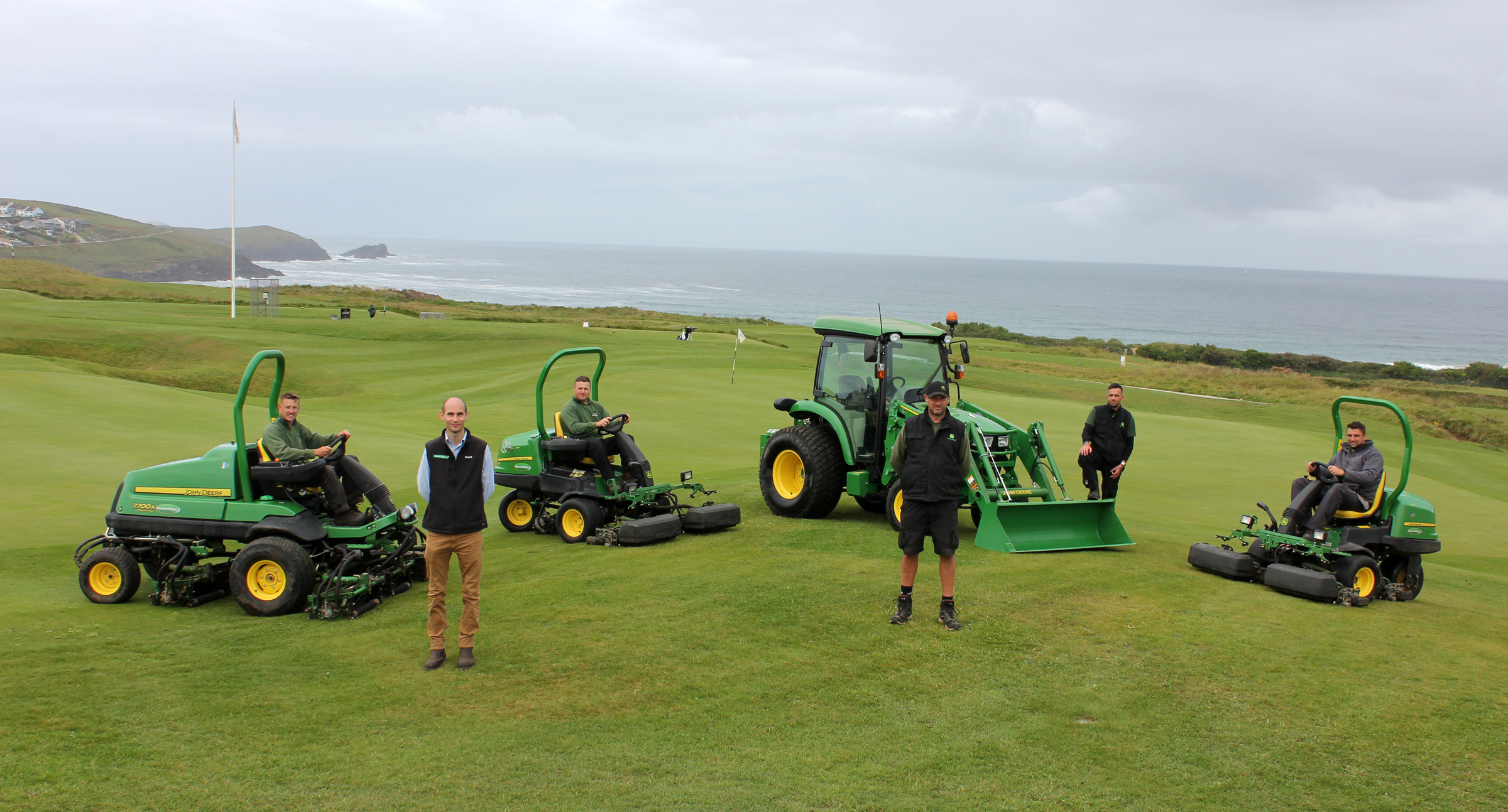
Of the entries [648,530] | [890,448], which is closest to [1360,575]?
[890,448]

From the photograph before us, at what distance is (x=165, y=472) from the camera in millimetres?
8016

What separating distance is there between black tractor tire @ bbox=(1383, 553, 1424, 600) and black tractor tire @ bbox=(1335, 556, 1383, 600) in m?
0.51

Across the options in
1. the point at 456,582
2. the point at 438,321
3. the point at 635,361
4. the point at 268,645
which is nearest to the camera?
the point at 268,645

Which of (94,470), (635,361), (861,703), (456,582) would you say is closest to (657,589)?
(456,582)

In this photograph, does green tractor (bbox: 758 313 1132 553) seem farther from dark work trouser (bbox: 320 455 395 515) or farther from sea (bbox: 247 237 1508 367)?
sea (bbox: 247 237 1508 367)

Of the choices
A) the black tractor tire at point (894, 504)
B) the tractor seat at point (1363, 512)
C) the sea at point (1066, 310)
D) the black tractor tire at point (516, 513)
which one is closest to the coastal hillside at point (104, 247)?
the sea at point (1066, 310)

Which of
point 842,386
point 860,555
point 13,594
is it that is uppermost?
point 842,386

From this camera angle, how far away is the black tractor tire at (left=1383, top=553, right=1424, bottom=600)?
8.38 m

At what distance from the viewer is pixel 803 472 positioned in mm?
10688

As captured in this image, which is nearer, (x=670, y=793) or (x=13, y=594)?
(x=670, y=793)

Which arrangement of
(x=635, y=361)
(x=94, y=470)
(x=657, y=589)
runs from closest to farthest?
1. (x=657, y=589)
2. (x=94, y=470)
3. (x=635, y=361)

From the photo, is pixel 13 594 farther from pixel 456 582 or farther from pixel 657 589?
pixel 657 589

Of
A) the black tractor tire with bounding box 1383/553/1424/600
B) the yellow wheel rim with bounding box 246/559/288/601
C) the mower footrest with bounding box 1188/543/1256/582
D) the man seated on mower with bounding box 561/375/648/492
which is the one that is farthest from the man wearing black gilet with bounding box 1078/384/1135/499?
the yellow wheel rim with bounding box 246/559/288/601

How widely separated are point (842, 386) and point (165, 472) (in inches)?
265
